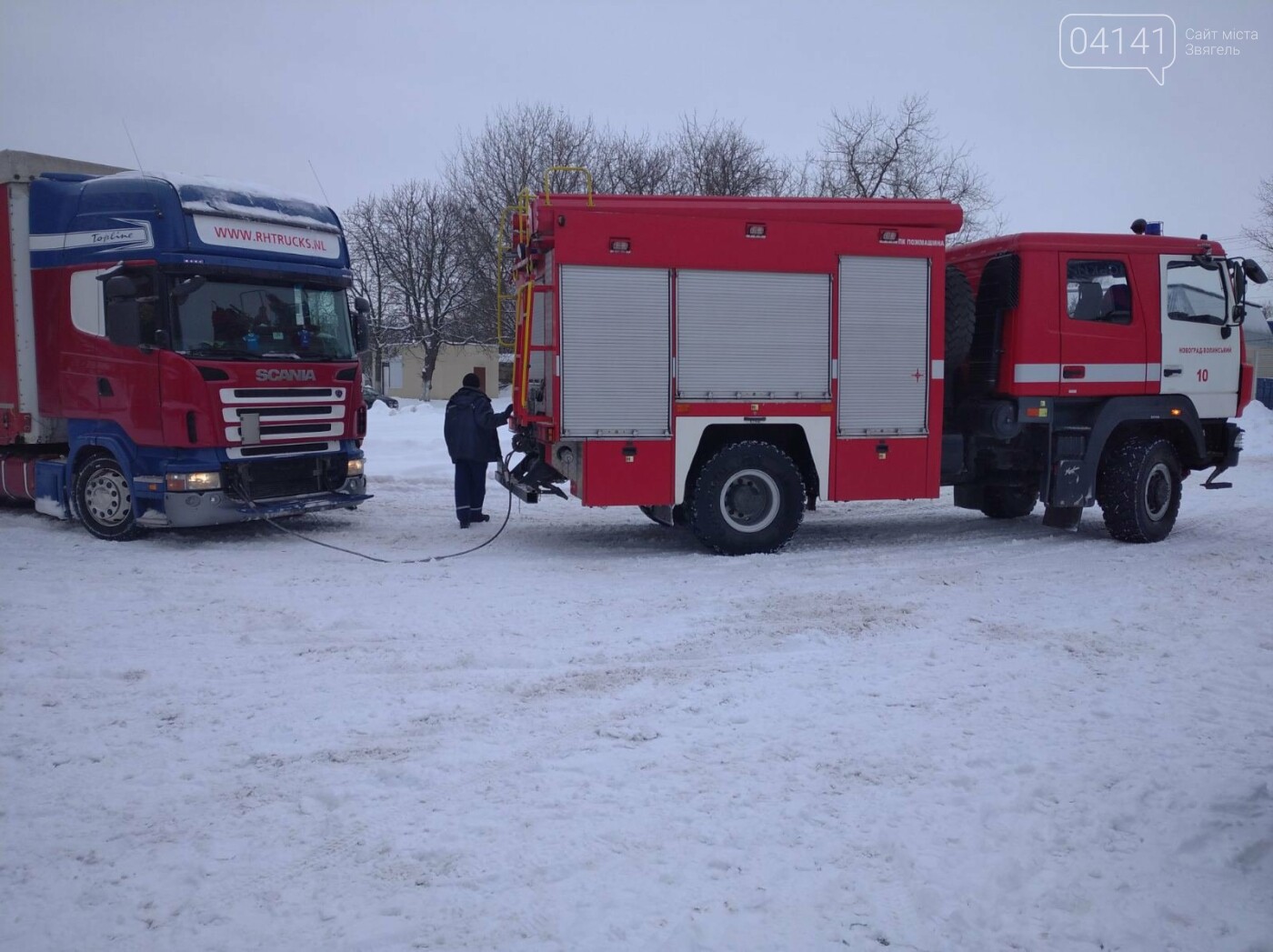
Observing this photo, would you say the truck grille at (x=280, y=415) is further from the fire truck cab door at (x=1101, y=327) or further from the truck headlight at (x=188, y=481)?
the fire truck cab door at (x=1101, y=327)

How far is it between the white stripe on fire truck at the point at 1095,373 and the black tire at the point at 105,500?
8.89m

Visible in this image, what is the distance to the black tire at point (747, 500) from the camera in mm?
9156

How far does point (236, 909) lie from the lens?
3307 millimetres

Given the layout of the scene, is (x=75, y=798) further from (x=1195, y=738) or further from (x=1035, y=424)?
(x=1035, y=424)

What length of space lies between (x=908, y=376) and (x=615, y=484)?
3031mm

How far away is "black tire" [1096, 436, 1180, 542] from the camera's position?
9.91 meters

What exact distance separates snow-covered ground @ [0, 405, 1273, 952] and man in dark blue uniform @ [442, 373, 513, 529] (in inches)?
93.9

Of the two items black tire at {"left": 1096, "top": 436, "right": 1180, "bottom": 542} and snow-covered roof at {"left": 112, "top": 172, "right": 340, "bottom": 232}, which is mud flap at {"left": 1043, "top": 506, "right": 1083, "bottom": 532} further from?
snow-covered roof at {"left": 112, "top": 172, "right": 340, "bottom": 232}

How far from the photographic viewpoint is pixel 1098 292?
9.81 meters

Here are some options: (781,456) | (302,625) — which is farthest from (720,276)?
(302,625)

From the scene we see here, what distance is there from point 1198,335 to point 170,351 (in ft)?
33.4

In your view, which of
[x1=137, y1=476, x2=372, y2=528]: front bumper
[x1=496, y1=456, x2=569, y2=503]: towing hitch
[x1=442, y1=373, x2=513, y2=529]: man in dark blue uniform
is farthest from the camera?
[x1=442, y1=373, x2=513, y2=529]: man in dark blue uniform

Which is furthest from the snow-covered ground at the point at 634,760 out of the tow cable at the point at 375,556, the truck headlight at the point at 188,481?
the truck headlight at the point at 188,481

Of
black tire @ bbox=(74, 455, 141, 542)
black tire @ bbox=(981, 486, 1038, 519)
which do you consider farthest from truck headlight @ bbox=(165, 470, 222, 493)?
black tire @ bbox=(981, 486, 1038, 519)
